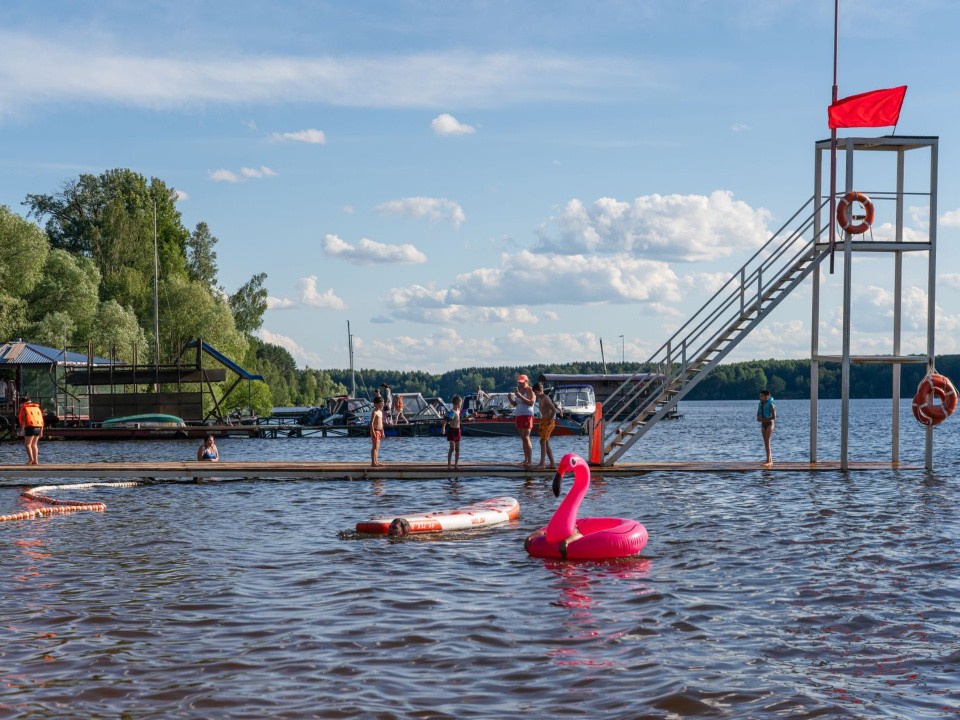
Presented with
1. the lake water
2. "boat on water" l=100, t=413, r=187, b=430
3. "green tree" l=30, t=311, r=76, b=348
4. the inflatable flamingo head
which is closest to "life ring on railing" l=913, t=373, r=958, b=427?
the lake water

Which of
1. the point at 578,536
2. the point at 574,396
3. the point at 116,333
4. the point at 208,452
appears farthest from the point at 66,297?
the point at 578,536

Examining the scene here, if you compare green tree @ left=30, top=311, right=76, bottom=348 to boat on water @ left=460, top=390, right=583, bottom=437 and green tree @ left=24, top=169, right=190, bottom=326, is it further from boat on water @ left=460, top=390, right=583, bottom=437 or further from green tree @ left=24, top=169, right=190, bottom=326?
boat on water @ left=460, top=390, right=583, bottom=437

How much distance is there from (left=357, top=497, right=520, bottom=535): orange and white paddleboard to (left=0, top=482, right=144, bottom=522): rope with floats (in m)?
7.53

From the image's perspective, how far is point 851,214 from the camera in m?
26.7

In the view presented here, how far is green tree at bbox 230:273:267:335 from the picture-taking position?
102 meters

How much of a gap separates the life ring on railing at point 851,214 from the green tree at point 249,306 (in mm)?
80406

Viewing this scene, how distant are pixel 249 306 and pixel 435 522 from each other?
86.9 metres

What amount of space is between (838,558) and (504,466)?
11820 mm

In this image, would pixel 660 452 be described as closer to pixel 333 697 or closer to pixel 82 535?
pixel 82 535

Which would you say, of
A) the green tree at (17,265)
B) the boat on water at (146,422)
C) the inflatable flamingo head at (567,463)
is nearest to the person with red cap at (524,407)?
the inflatable flamingo head at (567,463)

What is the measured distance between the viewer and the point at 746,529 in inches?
774

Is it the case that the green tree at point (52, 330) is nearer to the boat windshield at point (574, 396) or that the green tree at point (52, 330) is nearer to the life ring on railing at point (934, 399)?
the boat windshield at point (574, 396)

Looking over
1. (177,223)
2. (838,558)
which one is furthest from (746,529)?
(177,223)

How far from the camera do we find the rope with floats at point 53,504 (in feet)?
71.3
